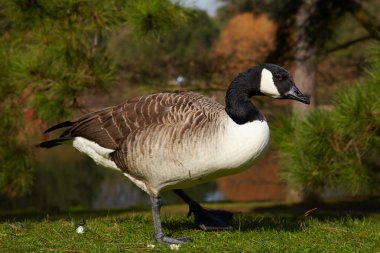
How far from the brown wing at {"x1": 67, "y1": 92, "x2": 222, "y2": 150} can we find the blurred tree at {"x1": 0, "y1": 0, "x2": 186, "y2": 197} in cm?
222

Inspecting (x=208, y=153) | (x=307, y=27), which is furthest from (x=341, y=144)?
(x=307, y=27)

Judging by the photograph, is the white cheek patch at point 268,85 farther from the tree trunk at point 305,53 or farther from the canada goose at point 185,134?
the tree trunk at point 305,53

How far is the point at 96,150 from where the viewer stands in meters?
6.04

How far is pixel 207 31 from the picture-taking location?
55.6m

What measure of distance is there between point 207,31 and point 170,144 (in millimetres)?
51167

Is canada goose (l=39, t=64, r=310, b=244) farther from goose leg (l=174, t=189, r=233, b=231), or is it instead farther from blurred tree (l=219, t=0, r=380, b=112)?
blurred tree (l=219, t=0, r=380, b=112)

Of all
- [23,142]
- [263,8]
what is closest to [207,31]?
[263,8]

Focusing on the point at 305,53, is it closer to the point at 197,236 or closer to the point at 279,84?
the point at 279,84

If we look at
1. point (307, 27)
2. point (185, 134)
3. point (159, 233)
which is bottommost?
point (159, 233)

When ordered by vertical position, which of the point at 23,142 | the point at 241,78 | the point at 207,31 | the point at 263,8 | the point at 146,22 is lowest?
the point at 23,142

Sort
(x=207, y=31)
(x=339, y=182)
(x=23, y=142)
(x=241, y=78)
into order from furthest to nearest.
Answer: (x=207, y=31)
(x=23, y=142)
(x=339, y=182)
(x=241, y=78)

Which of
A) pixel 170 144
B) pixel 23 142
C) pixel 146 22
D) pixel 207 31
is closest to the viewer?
pixel 170 144

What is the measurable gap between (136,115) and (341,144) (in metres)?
3.05

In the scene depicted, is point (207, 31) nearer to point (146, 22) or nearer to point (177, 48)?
point (177, 48)
